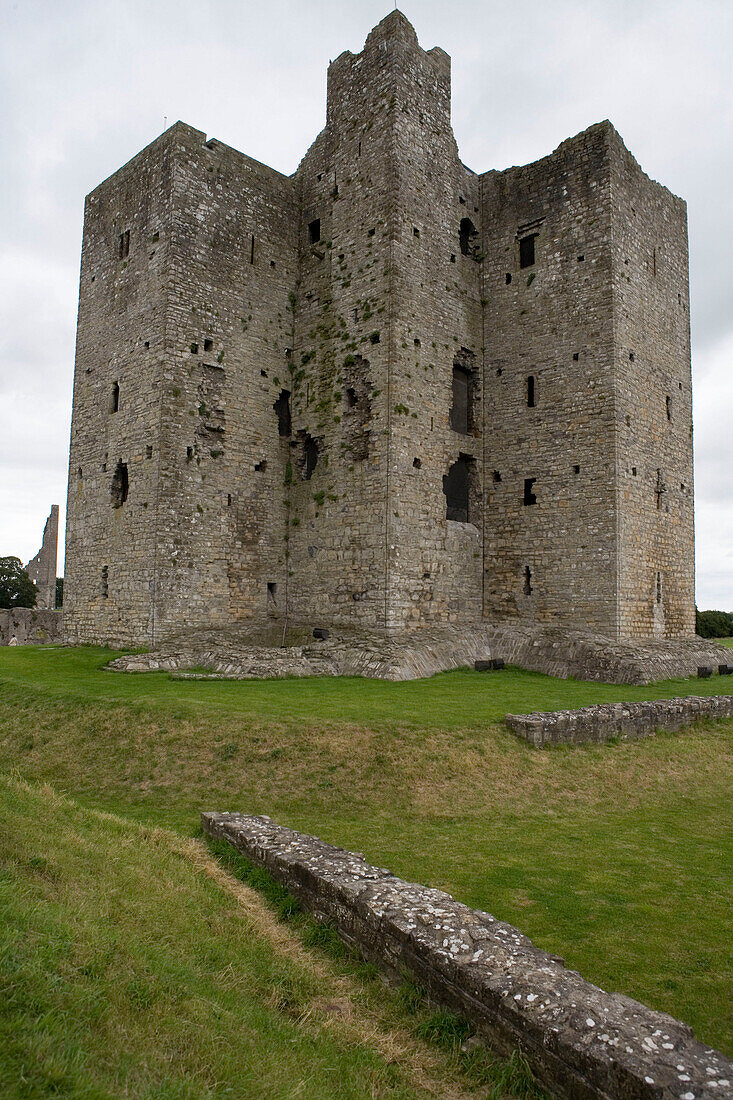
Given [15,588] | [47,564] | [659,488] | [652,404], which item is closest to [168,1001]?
[659,488]

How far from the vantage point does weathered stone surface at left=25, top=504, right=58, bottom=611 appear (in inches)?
2013

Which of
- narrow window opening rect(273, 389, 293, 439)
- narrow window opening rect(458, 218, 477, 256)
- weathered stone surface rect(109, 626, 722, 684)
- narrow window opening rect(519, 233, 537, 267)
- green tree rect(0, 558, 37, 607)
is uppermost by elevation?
narrow window opening rect(458, 218, 477, 256)

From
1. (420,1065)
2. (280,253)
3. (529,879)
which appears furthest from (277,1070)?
(280,253)

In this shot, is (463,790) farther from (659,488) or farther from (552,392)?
(659,488)

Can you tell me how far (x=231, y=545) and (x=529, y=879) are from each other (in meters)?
14.3

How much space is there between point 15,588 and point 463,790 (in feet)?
152

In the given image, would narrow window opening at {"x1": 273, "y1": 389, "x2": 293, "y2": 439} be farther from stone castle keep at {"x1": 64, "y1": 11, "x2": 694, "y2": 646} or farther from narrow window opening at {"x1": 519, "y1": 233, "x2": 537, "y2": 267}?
narrow window opening at {"x1": 519, "y1": 233, "x2": 537, "y2": 267}

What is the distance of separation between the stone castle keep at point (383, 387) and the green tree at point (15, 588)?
99.3ft

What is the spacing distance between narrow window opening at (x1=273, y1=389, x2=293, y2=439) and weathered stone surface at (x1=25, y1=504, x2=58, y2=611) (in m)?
35.3

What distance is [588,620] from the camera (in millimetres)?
18875

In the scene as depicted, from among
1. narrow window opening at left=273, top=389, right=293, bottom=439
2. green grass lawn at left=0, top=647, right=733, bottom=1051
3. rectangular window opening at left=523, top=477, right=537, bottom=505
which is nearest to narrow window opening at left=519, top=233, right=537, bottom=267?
rectangular window opening at left=523, top=477, right=537, bottom=505

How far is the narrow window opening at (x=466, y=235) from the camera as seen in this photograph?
21.8 m

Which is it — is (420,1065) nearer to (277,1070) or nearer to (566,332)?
(277,1070)

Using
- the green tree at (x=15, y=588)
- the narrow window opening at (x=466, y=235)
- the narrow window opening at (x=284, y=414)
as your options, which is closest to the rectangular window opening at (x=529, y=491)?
the narrow window opening at (x=284, y=414)
